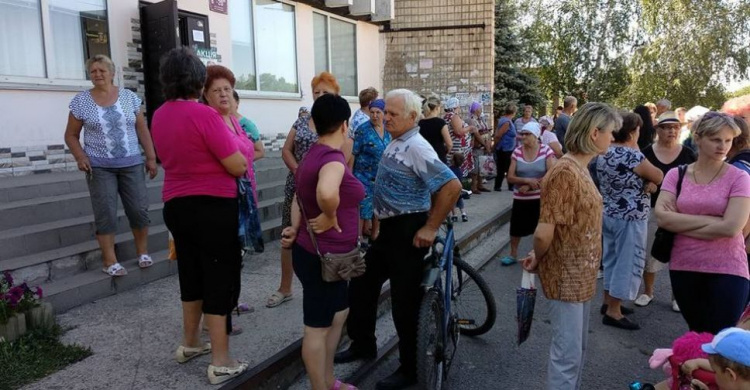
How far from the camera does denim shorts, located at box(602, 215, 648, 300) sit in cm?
444

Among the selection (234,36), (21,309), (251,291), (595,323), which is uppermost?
(234,36)

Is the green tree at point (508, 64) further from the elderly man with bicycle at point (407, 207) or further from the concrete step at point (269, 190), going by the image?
the elderly man with bicycle at point (407, 207)

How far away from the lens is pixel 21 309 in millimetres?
3398

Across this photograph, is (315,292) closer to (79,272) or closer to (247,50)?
(79,272)

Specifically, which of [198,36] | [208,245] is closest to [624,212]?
[208,245]

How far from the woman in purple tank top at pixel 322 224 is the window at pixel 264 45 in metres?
6.12

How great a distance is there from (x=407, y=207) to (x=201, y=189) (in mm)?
1165

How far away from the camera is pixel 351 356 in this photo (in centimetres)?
363

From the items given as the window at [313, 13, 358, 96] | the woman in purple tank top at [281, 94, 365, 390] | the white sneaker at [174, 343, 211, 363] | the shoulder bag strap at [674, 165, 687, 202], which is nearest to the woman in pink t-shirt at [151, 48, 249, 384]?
the white sneaker at [174, 343, 211, 363]

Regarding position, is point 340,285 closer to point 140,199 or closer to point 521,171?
point 140,199

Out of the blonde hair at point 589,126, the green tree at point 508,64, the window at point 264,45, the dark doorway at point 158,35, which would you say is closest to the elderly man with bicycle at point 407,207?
the blonde hair at point 589,126

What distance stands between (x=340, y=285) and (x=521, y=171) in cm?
357

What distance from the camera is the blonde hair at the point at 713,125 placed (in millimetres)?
2936

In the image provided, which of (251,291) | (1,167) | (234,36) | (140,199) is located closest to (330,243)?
(251,291)
